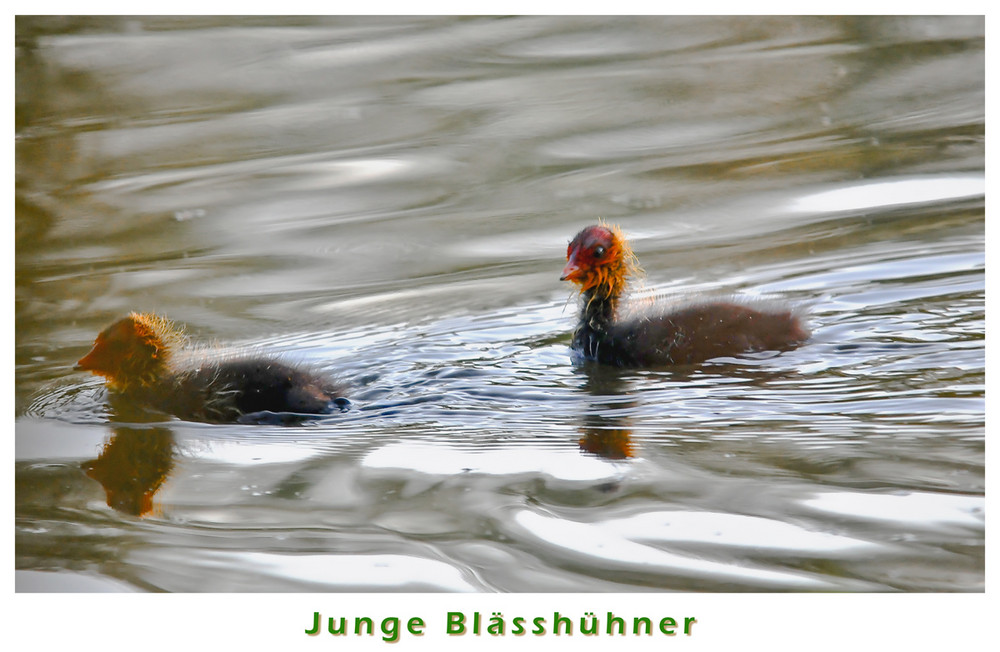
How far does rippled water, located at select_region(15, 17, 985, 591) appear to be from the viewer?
11.6 feet

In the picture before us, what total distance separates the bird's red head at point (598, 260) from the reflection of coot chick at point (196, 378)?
4.13ft

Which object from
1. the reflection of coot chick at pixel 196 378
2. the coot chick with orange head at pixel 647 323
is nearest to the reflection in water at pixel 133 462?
the reflection of coot chick at pixel 196 378

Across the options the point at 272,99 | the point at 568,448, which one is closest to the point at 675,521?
the point at 568,448

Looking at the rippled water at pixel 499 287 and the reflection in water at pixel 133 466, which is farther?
the reflection in water at pixel 133 466

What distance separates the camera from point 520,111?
7.48m

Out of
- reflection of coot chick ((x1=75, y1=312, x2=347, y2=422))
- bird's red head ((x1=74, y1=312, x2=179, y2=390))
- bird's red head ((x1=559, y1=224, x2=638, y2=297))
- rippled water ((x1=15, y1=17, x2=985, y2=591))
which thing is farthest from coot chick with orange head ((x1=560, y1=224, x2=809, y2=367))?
bird's red head ((x1=74, y1=312, x2=179, y2=390))

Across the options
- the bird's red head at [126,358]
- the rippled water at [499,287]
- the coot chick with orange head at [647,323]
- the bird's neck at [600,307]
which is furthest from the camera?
the bird's neck at [600,307]

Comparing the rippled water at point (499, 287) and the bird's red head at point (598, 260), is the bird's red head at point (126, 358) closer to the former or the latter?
the rippled water at point (499, 287)

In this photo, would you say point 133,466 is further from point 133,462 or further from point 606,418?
point 606,418

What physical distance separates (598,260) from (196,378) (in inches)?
74.5

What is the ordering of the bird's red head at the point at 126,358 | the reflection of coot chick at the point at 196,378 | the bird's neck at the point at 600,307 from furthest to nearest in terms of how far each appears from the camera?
the bird's neck at the point at 600,307, the bird's red head at the point at 126,358, the reflection of coot chick at the point at 196,378

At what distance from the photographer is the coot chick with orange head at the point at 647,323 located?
5023 millimetres

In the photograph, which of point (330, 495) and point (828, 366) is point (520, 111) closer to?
point (828, 366)
